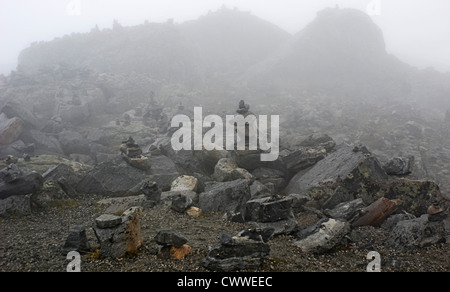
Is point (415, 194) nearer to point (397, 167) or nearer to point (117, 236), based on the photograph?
point (397, 167)

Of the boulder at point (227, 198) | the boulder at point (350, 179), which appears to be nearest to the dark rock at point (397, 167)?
the boulder at point (350, 179)

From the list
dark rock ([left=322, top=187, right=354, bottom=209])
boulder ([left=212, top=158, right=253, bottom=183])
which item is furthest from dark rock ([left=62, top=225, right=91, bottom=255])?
dark rock ([left=322, top=187, right=354, bottom=209])

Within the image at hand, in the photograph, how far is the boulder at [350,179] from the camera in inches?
527

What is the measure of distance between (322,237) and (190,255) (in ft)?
13.4

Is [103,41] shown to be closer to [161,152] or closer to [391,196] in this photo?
[161,152]

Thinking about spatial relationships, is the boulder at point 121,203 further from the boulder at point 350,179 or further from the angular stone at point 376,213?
the angular stone at point 376,213

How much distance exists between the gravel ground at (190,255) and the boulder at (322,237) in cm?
22

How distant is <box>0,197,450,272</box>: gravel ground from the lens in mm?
8102

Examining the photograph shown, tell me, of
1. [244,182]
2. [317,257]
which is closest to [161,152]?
[244,182]

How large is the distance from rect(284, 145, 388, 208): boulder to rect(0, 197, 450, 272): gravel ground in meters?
2.06

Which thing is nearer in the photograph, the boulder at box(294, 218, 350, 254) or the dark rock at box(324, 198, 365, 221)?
the boulder at box(294, 218, 350, 254)

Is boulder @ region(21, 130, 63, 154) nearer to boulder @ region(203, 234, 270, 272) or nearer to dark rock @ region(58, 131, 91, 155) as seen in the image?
dark rock @ region(58, 131, 91, 155)

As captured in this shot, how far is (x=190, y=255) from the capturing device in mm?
8492
